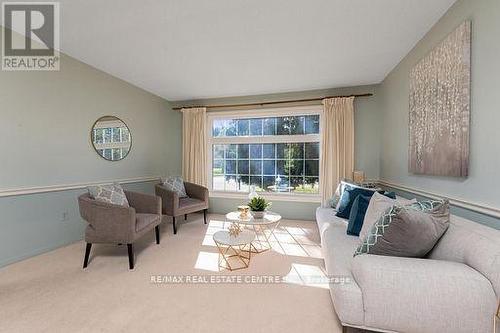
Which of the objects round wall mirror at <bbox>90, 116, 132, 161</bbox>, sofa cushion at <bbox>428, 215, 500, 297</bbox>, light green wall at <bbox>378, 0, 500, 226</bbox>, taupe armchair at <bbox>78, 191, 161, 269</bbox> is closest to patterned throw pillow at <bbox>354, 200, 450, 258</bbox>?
sofa cushion at <bbox>428, 215, 500, 297</bbox>

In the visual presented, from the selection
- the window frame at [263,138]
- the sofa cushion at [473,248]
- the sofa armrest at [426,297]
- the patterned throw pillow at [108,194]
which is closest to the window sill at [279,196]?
the window frame at [263,138]

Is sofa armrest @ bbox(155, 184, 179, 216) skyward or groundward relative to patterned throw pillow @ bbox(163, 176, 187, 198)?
groundward

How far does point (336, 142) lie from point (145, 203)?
A: 3.10 metres

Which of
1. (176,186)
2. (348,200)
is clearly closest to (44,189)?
(176,186)

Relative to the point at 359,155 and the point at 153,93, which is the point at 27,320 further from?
the point at 359,155

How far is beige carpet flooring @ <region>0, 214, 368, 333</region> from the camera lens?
1.54 metres

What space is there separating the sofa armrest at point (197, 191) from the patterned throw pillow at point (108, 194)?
135 cm

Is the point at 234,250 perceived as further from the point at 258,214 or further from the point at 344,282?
the point at 344,282

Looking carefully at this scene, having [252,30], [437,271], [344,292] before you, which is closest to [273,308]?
[344,292]

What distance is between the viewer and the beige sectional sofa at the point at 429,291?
1.08 metres

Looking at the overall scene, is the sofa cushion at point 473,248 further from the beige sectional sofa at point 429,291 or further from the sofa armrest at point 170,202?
the sofa armrest at point 170,202

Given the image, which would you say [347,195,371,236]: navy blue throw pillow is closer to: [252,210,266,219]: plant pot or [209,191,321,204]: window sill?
[252,210,266,219]: plant pot

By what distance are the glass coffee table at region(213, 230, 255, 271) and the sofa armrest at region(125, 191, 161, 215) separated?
968 mm

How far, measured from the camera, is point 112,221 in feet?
7.50
